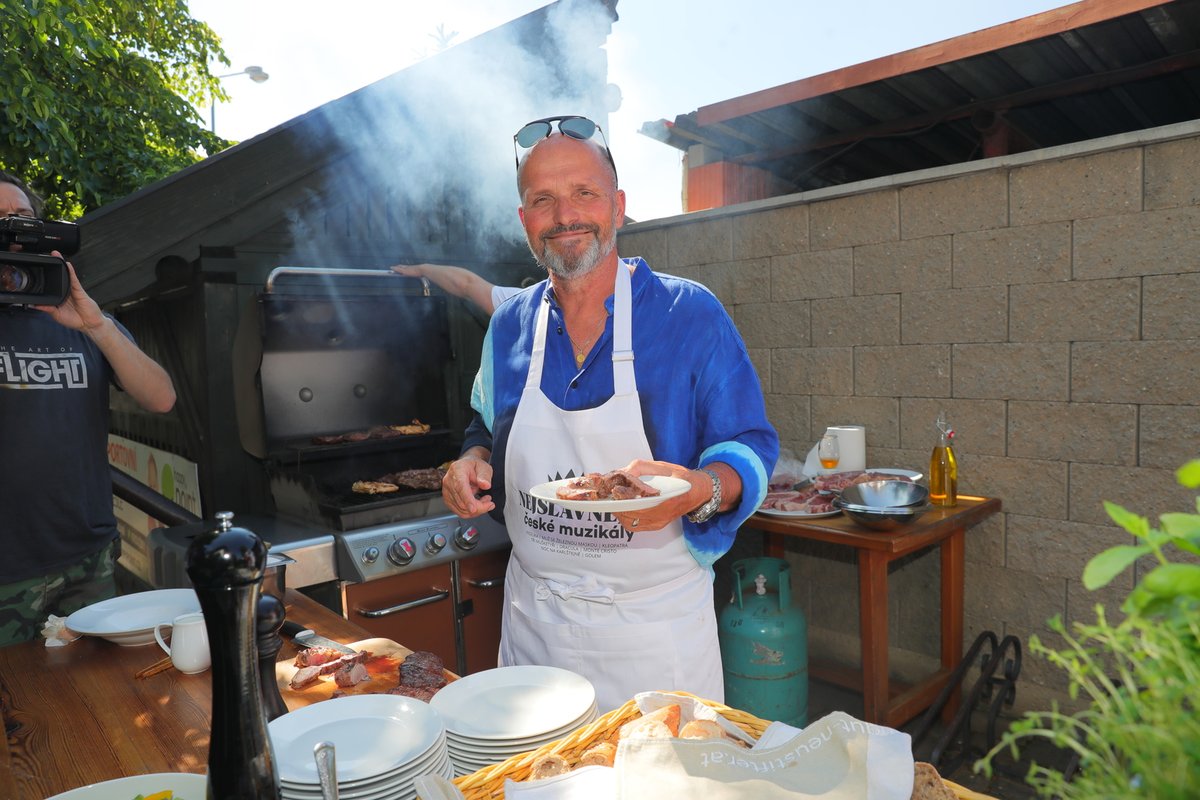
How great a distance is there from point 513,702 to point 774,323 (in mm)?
3388

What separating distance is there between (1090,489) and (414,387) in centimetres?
324

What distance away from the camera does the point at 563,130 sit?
2.11 meters

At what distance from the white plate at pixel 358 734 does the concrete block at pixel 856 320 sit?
3333 mm

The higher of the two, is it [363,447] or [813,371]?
[813,371]

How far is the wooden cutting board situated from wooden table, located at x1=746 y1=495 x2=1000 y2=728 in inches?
82.3

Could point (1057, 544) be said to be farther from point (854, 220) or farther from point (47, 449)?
point (47, 449)

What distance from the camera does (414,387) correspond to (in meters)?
3.92

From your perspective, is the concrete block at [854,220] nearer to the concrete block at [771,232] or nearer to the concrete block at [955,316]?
the concrete block at [771,232]

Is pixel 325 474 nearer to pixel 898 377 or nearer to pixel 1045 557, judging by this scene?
pixel 898 377

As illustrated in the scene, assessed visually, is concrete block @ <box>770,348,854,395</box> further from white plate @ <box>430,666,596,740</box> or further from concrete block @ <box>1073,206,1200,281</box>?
white plate @ <box>430,666,596,740</box>

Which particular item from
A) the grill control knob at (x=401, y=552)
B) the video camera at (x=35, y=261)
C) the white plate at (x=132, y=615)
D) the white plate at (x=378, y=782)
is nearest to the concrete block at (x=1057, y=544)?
the grill control knob at (x=401, y=552)

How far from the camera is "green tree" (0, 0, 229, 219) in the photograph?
6246mm

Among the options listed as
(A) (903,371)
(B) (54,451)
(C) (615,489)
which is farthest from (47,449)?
(A) (903,371)

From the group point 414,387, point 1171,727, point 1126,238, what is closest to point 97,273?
point 414,387
